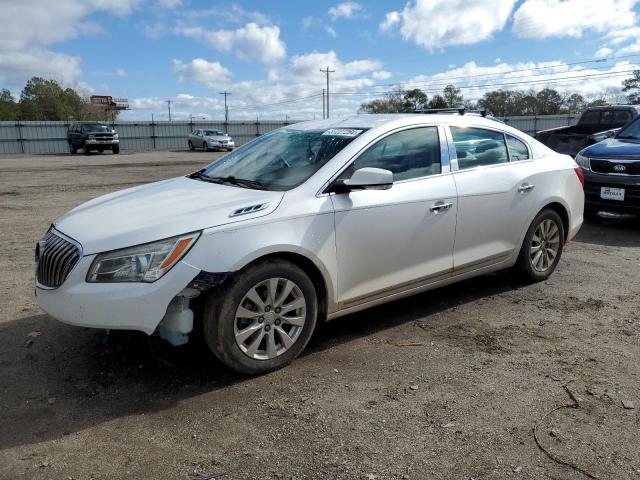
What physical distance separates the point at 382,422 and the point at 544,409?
95cm

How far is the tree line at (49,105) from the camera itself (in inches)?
2908

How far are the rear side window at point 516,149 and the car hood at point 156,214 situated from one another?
250cm

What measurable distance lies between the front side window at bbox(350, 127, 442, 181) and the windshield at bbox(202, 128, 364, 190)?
20cm

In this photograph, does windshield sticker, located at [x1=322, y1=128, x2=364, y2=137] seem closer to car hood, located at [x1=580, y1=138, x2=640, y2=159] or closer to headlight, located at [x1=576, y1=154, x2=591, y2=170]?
car hood, located at [x1=580, y1=138, x2=640, y2=159]

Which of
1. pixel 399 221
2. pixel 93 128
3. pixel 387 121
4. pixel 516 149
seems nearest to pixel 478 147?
pixel 516 149

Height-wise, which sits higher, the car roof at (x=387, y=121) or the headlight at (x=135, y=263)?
the car roof at (x=387, y=121)

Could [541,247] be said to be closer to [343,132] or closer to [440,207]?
[440,207]

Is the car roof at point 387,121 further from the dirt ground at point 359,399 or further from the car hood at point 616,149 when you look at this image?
the car hood at point 616,149

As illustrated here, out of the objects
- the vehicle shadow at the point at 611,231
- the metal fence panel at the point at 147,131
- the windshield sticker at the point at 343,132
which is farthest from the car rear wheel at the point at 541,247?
the metal fence panel at the point at 147,131

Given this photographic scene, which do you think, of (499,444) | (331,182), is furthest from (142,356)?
(499,444)

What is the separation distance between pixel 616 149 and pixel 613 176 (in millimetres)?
474

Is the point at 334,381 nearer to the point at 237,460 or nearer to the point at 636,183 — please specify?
the point at 237,460

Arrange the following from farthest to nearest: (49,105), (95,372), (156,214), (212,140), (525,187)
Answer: (49,105) < (212,140) < (525,187) < (95,372) < (156,214)

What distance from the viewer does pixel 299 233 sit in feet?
11.6
